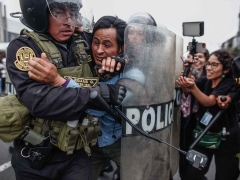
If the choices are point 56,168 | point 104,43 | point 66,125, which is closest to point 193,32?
point 104,43

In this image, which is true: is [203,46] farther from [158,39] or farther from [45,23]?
[45,23]

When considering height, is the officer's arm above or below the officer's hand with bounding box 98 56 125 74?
below

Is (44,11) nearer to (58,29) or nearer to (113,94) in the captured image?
(58,29)

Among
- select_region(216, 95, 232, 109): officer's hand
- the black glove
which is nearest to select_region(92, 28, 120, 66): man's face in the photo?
the black glove

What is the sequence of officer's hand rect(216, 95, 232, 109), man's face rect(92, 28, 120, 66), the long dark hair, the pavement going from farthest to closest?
the pavement, the long dark hair, officer's hand rect(216, 95, 232, 109), man's face rect(92, 28, 120, 66)

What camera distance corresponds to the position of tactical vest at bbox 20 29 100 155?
61.6 inches

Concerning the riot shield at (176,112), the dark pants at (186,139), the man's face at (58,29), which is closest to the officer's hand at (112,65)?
the man's face at (58,29)

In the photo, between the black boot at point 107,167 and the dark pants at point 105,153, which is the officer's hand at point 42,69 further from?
the black boot at point 107,167

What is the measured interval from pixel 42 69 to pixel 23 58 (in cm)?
17

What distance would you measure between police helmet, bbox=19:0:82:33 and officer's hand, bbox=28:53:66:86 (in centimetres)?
33

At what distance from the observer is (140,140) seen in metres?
1.68

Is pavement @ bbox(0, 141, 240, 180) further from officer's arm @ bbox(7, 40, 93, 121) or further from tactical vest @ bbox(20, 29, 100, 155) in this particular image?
officer's arm @ bbox(7, 40, 93, 121)

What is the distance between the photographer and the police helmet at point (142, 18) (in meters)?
2.10

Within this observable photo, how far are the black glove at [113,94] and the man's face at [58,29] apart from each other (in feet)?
1.47
